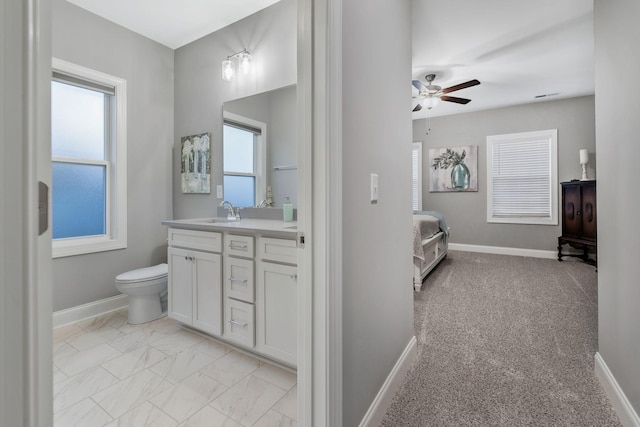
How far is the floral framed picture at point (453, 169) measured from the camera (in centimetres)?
540

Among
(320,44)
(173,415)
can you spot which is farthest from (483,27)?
(173,415)

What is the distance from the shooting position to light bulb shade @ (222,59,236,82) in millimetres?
2707

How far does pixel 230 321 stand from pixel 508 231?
16.8 ft

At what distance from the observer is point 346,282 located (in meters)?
1.11

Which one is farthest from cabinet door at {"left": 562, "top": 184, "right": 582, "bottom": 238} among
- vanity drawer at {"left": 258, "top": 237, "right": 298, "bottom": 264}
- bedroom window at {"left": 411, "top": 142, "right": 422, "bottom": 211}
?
vanity drawer at {"left": 258, "top": 237, "right": 298, "bottom": 264}

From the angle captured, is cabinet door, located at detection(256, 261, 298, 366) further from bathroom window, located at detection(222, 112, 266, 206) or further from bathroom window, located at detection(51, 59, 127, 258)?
bathroom window, located at detection(51, 59, 127, 258)

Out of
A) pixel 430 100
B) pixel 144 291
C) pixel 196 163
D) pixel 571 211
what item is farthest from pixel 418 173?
pixel 144 291

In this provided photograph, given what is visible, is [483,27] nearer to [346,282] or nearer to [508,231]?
[346,282]

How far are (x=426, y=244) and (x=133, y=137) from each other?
336 cm

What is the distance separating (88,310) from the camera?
260 centimetres

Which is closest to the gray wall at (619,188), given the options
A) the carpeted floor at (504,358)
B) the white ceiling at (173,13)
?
the carpeted floor at (504,358)

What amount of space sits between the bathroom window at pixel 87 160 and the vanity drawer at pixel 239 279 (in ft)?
5.13

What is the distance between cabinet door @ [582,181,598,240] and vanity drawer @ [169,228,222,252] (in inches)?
192

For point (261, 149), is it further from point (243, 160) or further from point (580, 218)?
point (580, 218)
